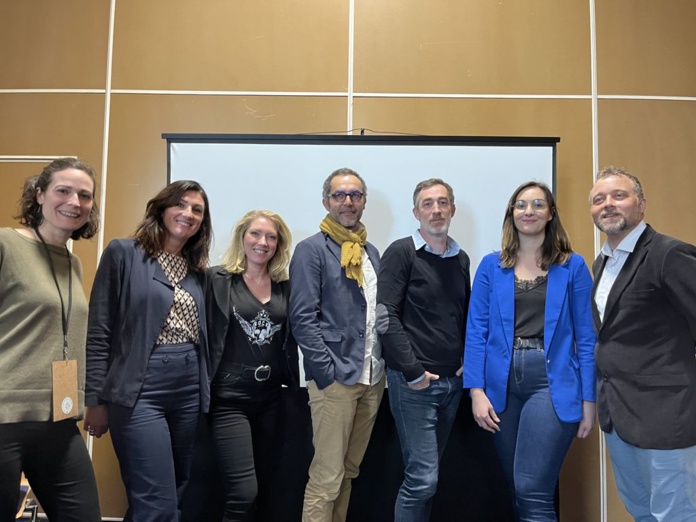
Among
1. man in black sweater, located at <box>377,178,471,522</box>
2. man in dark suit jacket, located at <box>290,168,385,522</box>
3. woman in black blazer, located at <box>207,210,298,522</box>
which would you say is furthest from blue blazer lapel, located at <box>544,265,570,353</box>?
woman in black blazer, located at <box>207,210,298,522</box>

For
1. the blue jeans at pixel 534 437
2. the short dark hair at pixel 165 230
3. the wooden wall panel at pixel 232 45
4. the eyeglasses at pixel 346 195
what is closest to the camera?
the blue jeans at pixel 534 437

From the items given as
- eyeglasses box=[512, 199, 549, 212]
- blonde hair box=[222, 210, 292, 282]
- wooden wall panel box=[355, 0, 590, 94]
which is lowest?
blonde hair box=[222, 210, 292, 282]

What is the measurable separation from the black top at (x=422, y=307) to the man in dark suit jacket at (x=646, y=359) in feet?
1.88

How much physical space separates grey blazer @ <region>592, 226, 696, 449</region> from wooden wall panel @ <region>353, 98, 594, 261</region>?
1.49 meters

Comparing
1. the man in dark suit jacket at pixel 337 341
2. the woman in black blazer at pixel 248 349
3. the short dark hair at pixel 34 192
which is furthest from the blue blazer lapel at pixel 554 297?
the short dark hair at pixel 34 192

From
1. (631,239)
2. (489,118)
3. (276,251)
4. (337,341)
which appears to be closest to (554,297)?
(631,239)

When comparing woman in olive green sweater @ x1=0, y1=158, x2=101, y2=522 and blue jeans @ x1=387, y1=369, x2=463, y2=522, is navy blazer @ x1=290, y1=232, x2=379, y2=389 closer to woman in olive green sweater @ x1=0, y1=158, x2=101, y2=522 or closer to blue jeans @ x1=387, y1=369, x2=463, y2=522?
blue jeans @ x1=387, y1=369, x2=463, y2=522

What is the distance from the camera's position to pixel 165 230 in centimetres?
227

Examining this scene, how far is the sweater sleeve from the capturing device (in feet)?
7.23

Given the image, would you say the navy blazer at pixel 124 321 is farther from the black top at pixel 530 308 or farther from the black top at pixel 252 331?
the black top at pixel 530 308

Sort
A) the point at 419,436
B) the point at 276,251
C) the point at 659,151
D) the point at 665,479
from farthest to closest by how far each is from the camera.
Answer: the point at 659,151, the point at 276,251, the point at 419,436, the point at 665,479

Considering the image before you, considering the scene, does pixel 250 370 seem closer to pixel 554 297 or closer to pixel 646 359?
pixel 554 297

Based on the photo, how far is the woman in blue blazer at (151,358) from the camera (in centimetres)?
198

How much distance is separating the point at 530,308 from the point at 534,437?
0.51m
